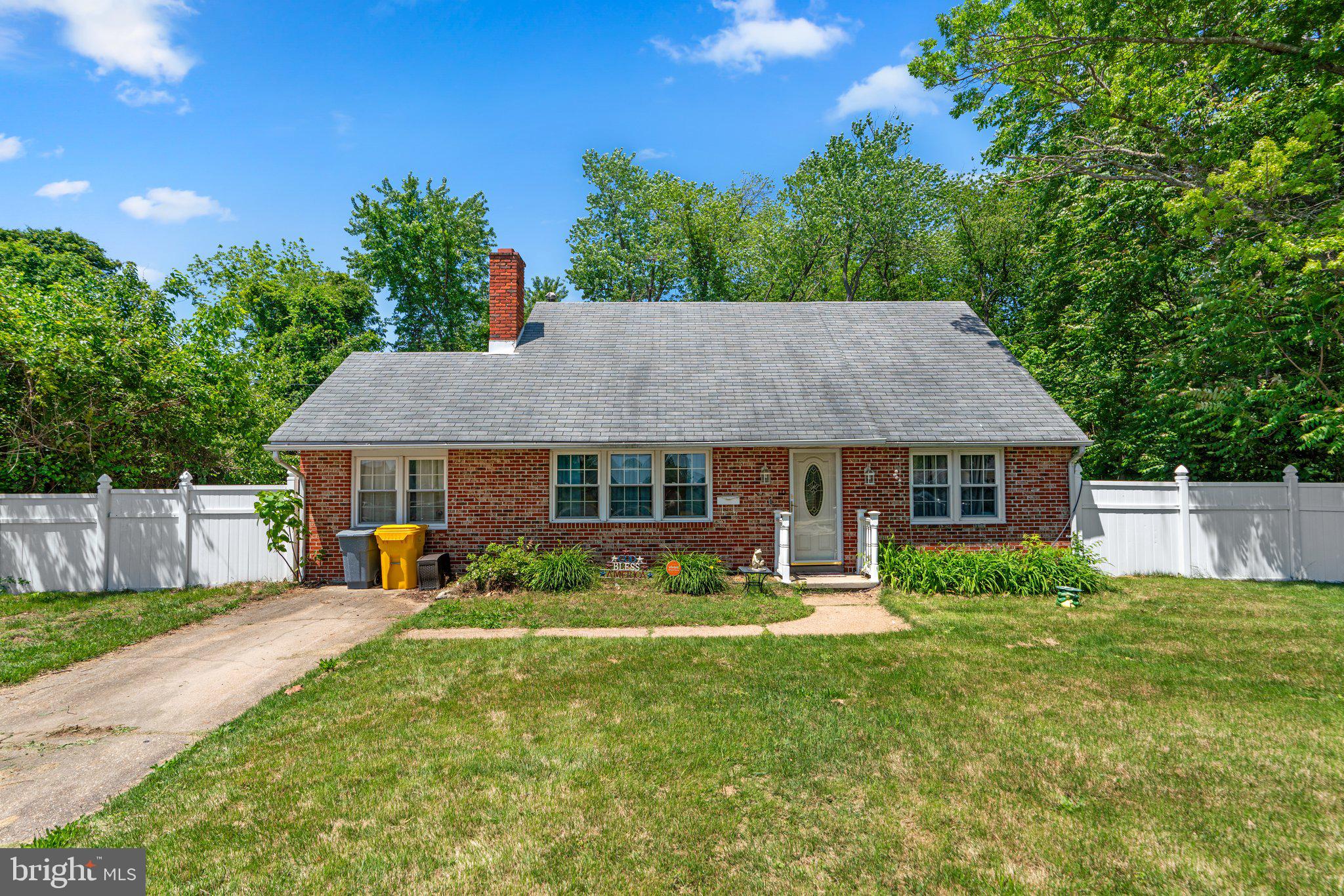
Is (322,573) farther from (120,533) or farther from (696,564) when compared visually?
(696,564)

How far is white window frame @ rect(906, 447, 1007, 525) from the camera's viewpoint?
39.2 feet

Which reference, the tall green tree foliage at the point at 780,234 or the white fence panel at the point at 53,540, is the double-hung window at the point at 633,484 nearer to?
the white fence panel at the point at 53,540

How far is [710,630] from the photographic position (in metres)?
8.49

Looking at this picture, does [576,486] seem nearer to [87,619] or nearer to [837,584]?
[837,584]

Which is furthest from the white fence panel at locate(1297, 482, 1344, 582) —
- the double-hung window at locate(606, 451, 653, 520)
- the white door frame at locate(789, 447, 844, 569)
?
the double-hung window at locate(606, 451, 653, 520)

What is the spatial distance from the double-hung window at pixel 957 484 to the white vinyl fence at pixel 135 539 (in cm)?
1222

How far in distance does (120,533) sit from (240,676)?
21.0 feet

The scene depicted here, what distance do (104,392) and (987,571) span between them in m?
16.2

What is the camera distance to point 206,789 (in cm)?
436

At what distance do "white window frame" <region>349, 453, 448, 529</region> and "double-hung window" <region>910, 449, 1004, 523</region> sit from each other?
9069mm

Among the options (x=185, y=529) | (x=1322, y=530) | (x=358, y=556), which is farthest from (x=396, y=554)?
(x=1322, y=530)

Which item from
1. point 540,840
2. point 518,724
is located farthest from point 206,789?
point 540,840

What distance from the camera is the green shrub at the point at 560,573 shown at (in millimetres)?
10602

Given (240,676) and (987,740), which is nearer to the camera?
(987,740)
